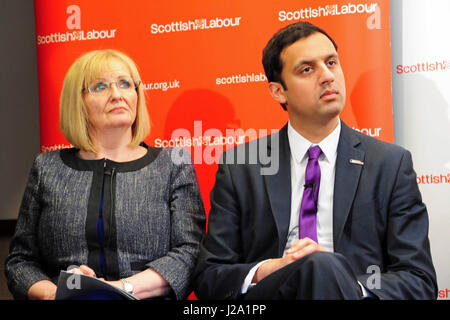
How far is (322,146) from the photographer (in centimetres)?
249

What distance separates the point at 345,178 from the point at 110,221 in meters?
1.13

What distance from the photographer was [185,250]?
2.58m

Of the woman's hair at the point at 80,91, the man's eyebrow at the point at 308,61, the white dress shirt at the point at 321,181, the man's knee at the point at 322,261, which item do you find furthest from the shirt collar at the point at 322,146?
the woman's hair at the point at 80,91

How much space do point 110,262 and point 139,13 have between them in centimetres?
163

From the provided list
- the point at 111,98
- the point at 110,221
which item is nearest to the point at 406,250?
the point at 110,221

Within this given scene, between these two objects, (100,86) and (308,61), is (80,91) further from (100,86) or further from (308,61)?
(308,61)

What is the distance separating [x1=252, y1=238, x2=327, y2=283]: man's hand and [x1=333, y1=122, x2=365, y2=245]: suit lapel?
0.74 feet

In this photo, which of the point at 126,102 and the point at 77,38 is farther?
the point at 77,38

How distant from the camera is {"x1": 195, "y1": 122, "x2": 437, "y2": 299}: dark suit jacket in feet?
7.29

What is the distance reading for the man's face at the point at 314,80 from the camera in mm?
2451
